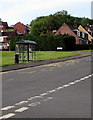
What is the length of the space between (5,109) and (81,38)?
9927 centimetres

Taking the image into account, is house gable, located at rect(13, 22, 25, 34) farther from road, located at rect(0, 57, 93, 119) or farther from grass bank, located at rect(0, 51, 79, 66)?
road, located at rect(0, 57, 93, 119)

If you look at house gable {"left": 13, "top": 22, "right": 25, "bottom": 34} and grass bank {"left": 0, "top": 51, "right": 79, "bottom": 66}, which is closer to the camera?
grass bank {"left": 0, "top": 51, "right": 79, "bottom": 66}

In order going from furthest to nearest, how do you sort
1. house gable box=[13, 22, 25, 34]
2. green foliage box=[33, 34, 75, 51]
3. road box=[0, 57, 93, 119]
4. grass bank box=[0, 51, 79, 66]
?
house gable box=[13, 22, 25, 34], green foliage box=[33, 34, 75, 51], grass bank box=[0, 51, 79, 66], road box=[0, 57, 93, 119]

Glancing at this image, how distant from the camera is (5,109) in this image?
792cm

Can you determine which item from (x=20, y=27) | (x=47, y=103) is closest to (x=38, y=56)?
(x=47, y=103)

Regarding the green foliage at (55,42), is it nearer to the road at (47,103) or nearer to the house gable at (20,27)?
the road at (47,103)

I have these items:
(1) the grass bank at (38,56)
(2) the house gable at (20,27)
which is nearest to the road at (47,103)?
(1) the grass bank at (38,56)

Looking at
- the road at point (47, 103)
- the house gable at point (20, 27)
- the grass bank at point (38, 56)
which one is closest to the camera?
the road at point (47, 103)

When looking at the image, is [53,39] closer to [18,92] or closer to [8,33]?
[8,33]

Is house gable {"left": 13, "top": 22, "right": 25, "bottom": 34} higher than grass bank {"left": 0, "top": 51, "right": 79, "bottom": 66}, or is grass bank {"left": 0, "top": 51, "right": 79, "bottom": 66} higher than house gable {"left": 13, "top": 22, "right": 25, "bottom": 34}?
house gable {"left": 13, "top": 22, "right": 25, "bottom": 34}

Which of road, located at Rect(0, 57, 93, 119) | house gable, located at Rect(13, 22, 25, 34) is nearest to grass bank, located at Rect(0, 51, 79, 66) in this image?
road, located at Rect(0, 57, 93, 119)

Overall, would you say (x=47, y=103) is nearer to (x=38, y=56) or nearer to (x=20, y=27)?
(x=38, y=56)

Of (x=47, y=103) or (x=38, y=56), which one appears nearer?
(x=47, y=103)

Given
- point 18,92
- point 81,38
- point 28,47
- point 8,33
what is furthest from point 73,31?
point 18,92
